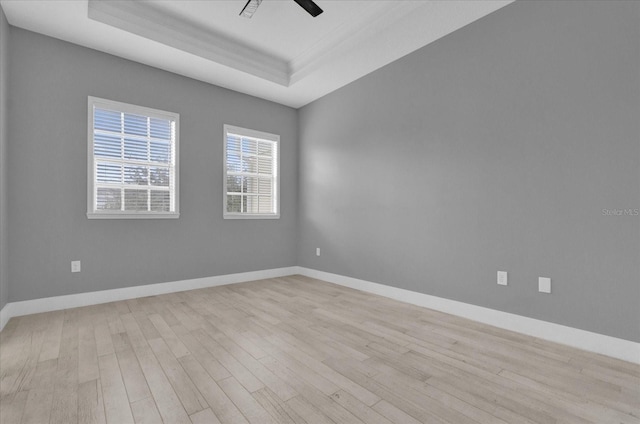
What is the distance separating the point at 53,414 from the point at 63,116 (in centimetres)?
300

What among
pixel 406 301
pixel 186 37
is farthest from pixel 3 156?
pixel 406 301

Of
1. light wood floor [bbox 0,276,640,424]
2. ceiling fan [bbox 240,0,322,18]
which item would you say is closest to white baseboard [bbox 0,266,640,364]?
light wood floor [bbox 0,276,640,424]

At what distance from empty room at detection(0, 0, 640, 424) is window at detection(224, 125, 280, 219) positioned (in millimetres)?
39

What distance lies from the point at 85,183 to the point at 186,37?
6.41ft

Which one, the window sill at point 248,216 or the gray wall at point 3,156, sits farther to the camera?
the window sill at point 248,216

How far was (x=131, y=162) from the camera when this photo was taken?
11.9ft

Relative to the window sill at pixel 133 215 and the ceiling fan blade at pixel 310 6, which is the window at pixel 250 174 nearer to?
the window sill at pixel 133 215

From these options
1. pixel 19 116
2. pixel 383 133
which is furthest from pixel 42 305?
pixel 383 133

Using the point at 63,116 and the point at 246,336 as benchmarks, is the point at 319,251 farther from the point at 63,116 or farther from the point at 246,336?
the point at 63,116

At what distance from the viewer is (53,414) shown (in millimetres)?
1500

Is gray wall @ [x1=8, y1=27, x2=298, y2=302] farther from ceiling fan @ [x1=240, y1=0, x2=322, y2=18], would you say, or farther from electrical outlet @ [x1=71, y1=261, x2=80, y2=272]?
ceiling fan @ [x1=240, y1=0, x2=322, y2=18]


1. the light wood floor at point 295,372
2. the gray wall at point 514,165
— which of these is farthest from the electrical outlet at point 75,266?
the gray wall at point 514,165

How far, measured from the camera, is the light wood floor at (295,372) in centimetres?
152

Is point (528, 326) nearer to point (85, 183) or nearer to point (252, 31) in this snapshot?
point (252, 31)
